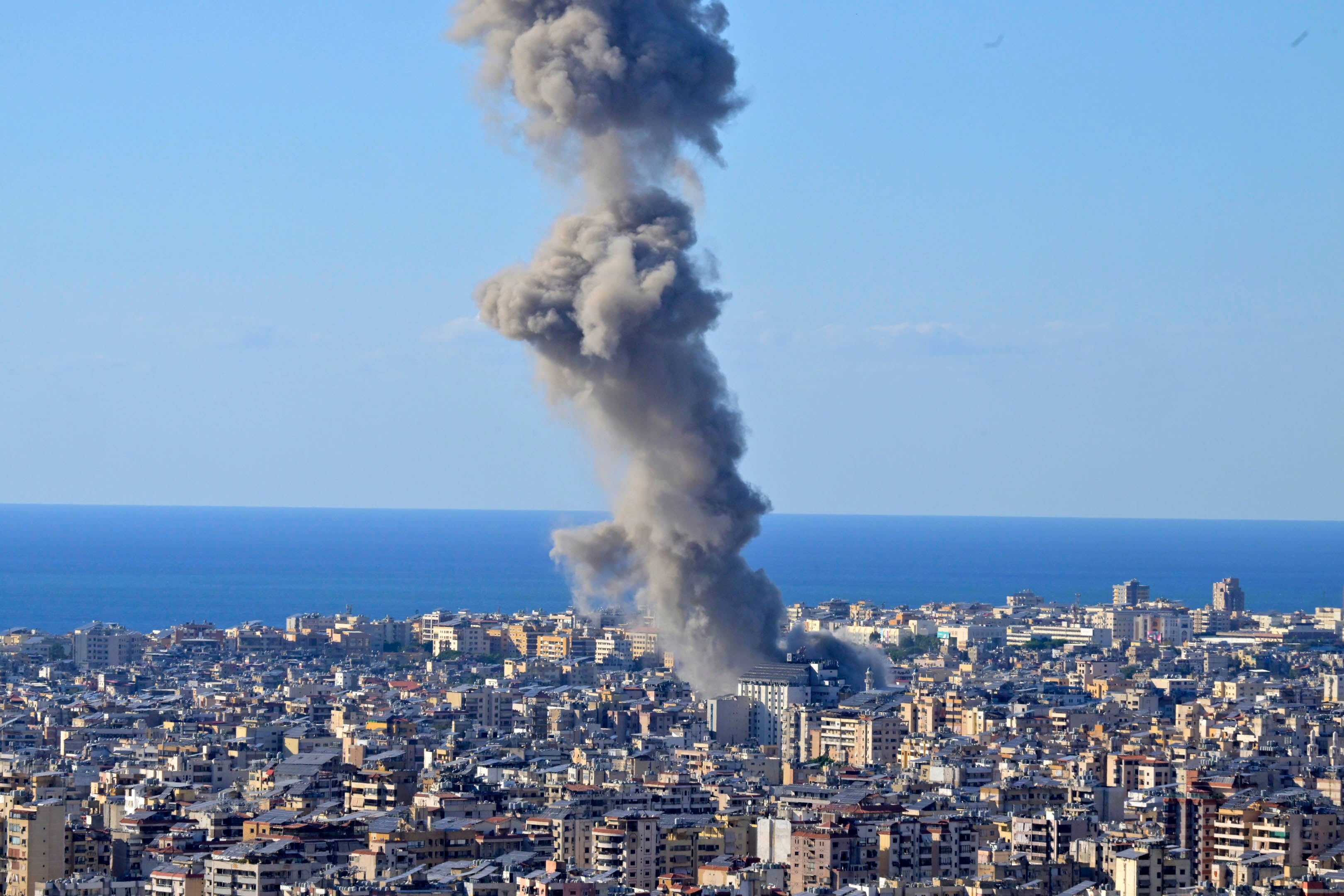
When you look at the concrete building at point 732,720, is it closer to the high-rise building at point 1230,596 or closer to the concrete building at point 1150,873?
the concrete building at point 1150,873

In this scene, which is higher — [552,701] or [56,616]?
[56,616]

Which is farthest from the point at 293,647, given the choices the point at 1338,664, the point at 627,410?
the point at 627,410

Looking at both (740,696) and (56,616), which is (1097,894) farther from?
(56,616)

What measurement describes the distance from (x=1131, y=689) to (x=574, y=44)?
28737 mm

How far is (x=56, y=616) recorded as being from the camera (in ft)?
380

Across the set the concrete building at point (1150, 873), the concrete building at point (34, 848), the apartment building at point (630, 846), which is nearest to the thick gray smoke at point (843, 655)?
the apartment building at point (630, 846)

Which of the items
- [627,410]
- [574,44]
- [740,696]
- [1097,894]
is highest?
[574,44]

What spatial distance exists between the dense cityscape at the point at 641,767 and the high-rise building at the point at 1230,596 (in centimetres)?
1911

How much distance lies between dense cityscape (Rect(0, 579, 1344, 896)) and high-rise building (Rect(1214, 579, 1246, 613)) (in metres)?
19.1

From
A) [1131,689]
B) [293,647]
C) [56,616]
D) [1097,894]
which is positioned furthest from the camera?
[56,616]

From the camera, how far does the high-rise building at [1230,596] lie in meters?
113

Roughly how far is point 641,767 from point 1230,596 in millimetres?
68341

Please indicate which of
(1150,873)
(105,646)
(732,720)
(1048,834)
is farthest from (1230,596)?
(1150,873)

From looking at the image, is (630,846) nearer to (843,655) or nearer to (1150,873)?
(1150,873)
